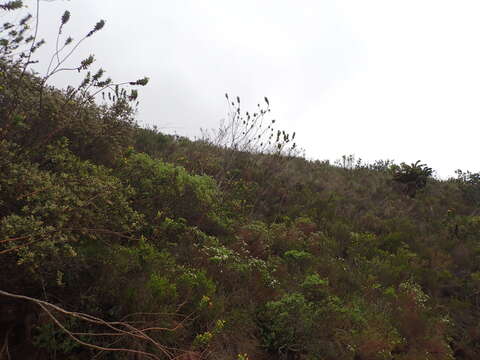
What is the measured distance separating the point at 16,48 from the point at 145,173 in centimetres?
217

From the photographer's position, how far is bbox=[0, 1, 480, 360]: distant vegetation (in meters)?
2.61

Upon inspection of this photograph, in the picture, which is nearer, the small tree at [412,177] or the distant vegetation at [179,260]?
the distant vegetation at [179,260]

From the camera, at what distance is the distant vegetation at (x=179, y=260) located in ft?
8.57

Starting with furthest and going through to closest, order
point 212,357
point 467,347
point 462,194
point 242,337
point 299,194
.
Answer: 1. point 462,194
2. point 299,194
3. point 467,347
4. point 242,337
5. point 212,357

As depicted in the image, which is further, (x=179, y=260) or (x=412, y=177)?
(x=412, y=177)

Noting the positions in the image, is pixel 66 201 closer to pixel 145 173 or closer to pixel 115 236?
pixel 115 236

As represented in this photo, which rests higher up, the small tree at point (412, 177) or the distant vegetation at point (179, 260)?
the small tree at point (412, 177)

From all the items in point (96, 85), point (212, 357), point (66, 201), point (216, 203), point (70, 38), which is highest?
point (70, 38)

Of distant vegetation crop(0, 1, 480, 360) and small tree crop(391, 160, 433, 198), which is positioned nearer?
distant vegetation crop(0, 1, 480, 360)

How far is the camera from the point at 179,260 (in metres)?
4.11

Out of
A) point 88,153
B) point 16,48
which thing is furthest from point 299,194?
point 16,48

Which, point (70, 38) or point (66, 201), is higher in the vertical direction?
point (70, 38)

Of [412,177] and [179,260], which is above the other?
[412,177]

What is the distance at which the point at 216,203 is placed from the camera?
595 cm
